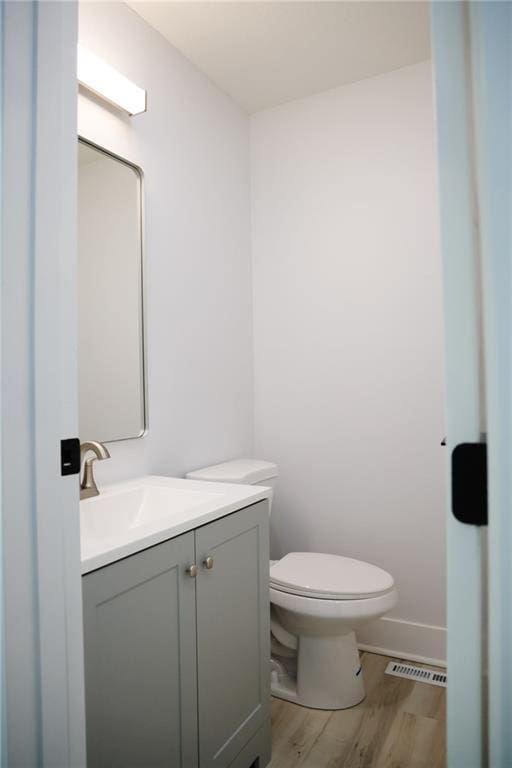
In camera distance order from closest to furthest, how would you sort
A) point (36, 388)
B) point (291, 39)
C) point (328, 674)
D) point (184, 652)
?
point (36, 388) → point (184, 652) → point (328, 674) → point (291, 39)

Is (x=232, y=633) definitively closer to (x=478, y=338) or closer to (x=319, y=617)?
(x=319, y=617)

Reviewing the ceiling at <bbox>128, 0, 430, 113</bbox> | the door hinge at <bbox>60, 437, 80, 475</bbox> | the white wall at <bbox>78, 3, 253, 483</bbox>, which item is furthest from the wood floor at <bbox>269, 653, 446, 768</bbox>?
the ceiling at <bbox>128, 0, 430, 113</bbox>

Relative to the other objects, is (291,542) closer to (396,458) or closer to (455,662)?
(396,458)

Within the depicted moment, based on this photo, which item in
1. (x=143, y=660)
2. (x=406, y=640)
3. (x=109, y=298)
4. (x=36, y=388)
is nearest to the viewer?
(x=36, y=388)

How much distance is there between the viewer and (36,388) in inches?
30.8

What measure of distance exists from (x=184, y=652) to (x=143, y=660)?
0.50 ft

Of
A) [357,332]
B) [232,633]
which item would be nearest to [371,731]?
[232,633]

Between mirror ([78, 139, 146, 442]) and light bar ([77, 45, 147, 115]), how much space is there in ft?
0.55

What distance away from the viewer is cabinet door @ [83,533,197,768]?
3.51ft

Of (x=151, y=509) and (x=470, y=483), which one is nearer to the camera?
(x=470, y=483)

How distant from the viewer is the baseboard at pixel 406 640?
225 centimetres

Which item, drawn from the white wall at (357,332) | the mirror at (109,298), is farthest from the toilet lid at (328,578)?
the mirror at (109,298)

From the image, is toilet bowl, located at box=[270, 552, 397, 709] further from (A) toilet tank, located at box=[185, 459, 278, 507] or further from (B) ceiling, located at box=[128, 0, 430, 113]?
(B) ceiling, located at box=[128, 0, 430, 113]

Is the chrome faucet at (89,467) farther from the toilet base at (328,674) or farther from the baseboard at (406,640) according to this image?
the baseboard at (406,640)
